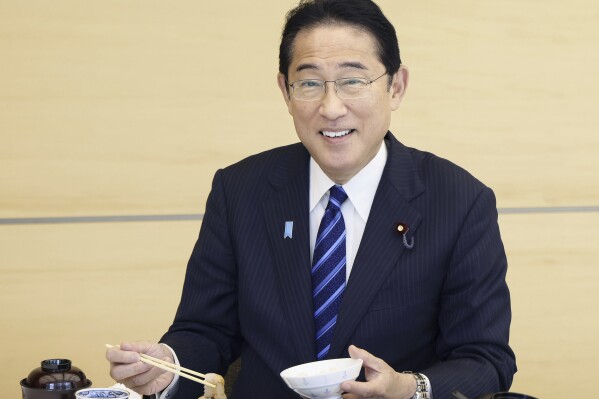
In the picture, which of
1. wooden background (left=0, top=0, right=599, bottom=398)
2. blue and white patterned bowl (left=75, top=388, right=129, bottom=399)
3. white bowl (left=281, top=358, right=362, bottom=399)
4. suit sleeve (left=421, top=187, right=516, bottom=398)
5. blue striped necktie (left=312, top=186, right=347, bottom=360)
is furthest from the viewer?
wooden background (left=0, top=0, right=599, bottom=398)

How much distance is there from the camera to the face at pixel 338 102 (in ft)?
6.74

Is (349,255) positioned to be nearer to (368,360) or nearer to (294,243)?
(294,243)

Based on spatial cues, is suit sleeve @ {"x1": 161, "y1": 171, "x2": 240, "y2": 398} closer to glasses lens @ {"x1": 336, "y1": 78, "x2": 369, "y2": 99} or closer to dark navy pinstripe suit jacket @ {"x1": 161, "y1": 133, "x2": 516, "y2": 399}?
dark navy pinstripe suit jacket @ {"x1": 161, "y1": 133, "x2": 516, "y2": 399}

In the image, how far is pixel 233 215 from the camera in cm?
227

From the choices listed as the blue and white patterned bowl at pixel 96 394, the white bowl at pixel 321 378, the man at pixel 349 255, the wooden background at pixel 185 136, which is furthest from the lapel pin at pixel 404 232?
the wooden background at pixel 185 136

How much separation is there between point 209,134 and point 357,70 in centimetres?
114

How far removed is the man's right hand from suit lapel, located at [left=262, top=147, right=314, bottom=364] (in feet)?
0.91

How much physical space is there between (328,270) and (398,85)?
43cm

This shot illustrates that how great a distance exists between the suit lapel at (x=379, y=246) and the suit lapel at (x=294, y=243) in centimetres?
7

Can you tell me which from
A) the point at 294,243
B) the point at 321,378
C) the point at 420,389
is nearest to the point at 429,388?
the point at 420,389

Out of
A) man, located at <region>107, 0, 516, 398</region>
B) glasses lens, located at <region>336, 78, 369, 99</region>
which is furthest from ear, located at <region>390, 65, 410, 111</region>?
glasses lens, located at <region>336, 78, 369, 99</region>

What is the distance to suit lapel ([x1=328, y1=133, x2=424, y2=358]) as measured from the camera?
6.80ft

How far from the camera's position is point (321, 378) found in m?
1.62

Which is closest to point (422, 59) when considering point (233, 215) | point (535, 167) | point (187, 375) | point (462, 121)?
point (462, 121)
